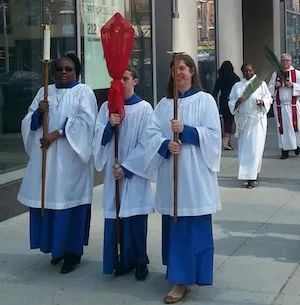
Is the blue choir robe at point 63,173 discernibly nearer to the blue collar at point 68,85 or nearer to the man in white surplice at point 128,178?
the blue collar at point 68,85

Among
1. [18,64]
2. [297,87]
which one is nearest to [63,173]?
[18,64]

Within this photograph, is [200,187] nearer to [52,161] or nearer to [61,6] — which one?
[52,161]

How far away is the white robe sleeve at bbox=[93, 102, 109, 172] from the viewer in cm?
563

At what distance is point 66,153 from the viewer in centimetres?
590

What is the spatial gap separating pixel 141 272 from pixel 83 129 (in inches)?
50.2

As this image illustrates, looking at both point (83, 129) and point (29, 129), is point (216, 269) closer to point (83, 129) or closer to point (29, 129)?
point (83, 129)

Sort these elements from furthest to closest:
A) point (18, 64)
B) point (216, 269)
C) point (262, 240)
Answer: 1. point (18, 64)
2. point (262, 240)
3. point (216, 269)

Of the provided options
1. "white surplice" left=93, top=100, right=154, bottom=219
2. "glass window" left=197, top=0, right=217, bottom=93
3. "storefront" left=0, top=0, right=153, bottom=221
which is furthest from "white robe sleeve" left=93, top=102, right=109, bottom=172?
"glass window" left=197, top=0, right=217, bottom=93

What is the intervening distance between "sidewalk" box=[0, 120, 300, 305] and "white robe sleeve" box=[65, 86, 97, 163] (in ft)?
3.48

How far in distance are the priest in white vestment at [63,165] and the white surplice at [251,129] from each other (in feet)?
13.9

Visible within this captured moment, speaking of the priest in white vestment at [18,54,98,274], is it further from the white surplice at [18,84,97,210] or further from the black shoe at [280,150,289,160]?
the black shoe at [280,150,289,160]

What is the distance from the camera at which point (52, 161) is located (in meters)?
5.90

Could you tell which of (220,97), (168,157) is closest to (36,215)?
(168,157)

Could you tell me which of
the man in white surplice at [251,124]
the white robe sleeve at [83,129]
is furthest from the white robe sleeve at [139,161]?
the man in white surplice at [251,124]
